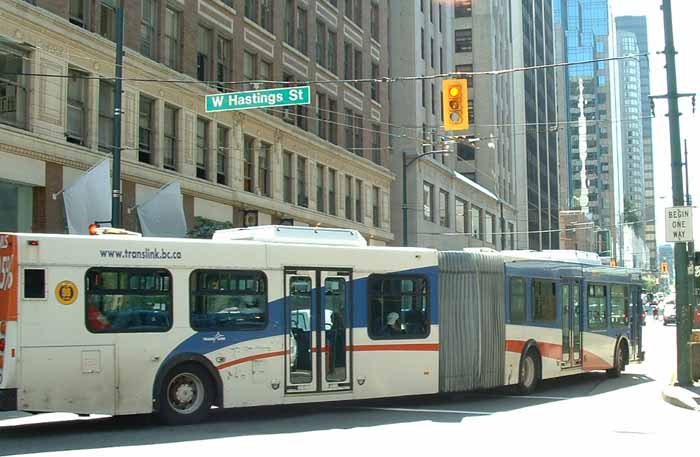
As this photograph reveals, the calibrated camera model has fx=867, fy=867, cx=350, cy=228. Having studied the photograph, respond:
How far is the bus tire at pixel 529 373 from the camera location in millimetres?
17547

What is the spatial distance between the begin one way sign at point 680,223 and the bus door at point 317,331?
301 inches

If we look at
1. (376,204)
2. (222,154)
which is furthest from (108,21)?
(376,204)

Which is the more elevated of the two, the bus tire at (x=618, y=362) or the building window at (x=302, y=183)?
the building window at (x=302, y=183)

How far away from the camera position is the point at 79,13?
87.0ft

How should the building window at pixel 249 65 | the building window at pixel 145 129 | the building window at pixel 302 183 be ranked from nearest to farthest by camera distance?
the building window at pixel 145 129, the building window at pixel 249 65, the building window at pixel 302 183

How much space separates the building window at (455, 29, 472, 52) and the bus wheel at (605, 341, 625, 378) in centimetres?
5839

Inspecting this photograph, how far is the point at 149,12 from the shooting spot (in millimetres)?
29734

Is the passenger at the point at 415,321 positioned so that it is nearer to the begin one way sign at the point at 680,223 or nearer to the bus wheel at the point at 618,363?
the begin one way sign at the point at 680,223

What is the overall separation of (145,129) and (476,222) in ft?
140

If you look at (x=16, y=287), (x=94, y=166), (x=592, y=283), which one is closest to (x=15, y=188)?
(x=94, y=166)

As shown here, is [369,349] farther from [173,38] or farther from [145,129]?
[173,38]

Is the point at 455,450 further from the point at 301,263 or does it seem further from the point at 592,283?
the point at 592,283

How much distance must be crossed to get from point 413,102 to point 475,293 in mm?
40984

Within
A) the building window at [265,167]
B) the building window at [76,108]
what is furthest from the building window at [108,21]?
Answer: the building window at [265,167]
